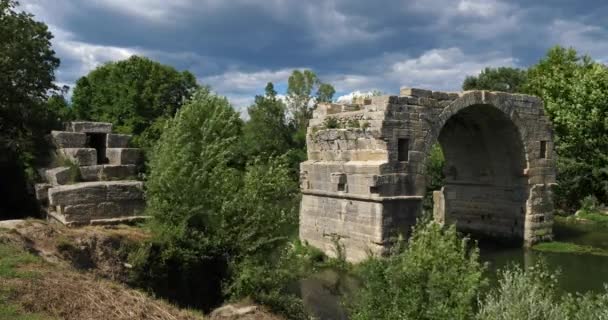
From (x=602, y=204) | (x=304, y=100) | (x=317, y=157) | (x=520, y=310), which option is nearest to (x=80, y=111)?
(x=304, y=100)

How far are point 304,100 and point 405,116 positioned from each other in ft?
79.0

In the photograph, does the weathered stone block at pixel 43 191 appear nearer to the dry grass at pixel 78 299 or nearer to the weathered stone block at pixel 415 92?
the dry grass at pixel 78 299

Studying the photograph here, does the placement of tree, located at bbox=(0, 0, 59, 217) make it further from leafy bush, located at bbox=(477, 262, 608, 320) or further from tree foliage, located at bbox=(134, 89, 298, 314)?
leafy bush, located at bbox=(477, 262, 608, 320)

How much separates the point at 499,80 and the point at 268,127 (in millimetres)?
16583

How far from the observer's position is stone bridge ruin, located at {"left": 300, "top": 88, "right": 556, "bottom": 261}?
12820mm

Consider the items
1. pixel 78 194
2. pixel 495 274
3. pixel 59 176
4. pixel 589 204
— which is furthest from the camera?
pixel 589 204

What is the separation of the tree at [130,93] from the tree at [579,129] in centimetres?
1762

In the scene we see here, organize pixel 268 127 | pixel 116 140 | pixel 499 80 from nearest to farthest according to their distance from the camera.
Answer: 1. pixel 116 140
2. pixel 268 127
3. pixel 499 80

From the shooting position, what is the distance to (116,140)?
388 inches

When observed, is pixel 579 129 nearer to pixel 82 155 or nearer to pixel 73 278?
pixel 82 155

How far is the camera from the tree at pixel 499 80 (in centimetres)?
3762

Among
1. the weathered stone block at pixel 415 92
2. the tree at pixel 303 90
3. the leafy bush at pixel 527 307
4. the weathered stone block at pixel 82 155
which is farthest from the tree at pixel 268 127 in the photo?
the leafy bush at pixel 527 307

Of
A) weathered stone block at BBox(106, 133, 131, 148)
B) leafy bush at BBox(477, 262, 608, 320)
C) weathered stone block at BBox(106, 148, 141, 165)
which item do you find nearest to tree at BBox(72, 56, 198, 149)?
weathered stone block at BBox(106, 133, 131, 148)

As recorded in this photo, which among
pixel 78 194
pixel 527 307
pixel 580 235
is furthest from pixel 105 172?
pixel 580 235
